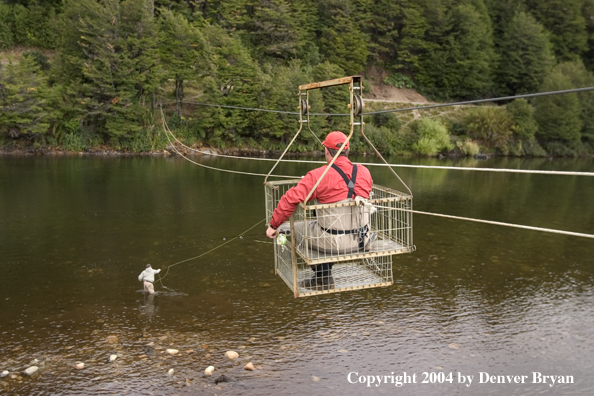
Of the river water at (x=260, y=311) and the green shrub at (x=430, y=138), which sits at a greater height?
the green shrub at (x=430, y=138)

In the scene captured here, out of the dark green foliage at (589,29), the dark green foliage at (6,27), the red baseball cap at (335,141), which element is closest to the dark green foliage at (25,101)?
the dark green foliage at (6,27)

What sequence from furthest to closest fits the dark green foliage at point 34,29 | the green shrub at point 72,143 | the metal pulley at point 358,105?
the dark green foliage at point 34,29, the green shrub at point 72,143, the metal pulley at point 358,105

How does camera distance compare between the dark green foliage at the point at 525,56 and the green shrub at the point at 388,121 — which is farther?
the dark green foliage at the point at 525,56

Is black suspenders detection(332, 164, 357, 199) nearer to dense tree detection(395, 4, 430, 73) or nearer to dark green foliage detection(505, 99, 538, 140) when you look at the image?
Answer: dark green foliage detection(505, 99, 538, 140)

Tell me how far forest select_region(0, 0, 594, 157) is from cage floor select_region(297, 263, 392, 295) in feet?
108

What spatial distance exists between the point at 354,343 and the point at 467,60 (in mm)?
52923

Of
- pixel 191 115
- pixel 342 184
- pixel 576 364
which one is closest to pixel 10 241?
pixel 342 184

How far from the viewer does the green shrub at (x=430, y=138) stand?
47.4m

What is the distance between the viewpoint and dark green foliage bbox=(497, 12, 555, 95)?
58094 mm

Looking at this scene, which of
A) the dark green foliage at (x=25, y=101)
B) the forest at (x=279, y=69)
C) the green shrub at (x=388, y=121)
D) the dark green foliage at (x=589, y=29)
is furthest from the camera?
the dark green foliage at (x=589, y=29)

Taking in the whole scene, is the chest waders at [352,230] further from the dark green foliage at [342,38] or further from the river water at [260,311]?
the dark green foliage at [342,38]

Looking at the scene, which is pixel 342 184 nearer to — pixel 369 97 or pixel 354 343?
pixel 354 343

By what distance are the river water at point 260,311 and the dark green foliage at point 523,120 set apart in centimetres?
3114

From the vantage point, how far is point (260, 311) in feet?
38.6
